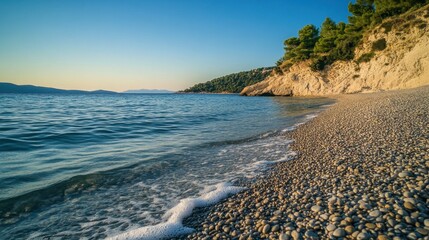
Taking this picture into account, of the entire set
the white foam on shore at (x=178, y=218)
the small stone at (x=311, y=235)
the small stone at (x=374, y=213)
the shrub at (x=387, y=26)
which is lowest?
the white foam on shore at (x=178, y=218)

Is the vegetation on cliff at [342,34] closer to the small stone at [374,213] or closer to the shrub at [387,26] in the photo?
the shrub at [387,26]

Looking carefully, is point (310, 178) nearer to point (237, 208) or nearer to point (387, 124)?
point (237, 208)

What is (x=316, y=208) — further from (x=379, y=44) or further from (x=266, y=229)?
(x=379, y=44)

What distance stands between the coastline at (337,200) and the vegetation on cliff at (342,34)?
45166mm

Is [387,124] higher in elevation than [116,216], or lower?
higher

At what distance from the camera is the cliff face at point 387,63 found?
32078mm

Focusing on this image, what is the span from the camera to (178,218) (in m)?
4.66

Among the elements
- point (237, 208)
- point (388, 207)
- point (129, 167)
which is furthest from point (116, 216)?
point (388, 207)

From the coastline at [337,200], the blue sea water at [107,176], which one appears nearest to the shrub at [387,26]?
the blue sea water at [107,176]

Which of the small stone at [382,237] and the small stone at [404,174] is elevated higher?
the small stone at [404,174]

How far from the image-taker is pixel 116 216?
5.01 meters

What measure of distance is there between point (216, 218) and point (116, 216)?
2.31 m

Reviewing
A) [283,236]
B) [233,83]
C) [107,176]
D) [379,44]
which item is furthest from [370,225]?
[233,83]

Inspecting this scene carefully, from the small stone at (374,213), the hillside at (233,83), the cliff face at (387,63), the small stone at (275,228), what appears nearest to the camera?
the small stone at (374,213)
